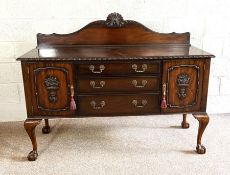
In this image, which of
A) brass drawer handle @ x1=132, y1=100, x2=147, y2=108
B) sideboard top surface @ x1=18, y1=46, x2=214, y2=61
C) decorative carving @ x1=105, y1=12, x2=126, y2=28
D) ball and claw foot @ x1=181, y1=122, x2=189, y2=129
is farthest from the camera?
ball and claw foot @ x1=181, y1=122, x2=189, y2=129

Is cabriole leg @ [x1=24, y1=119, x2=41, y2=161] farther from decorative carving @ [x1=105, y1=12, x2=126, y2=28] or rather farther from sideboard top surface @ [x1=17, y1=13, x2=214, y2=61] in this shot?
decorative carving @ [x1=105, y1=12, x2=126, y2=28]

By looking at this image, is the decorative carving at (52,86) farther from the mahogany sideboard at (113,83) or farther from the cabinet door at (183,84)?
the cabinet door at (183,84)

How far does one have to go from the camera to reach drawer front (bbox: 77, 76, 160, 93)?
182 centimetres

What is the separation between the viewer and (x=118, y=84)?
184 cm

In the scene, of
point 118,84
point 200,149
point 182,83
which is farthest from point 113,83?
point 200,149

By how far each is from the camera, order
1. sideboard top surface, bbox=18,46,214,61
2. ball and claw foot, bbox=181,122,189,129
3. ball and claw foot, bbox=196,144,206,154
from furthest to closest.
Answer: ball and claw foot, bbox=181,122,189,129 → ball and claw foot, bbox=196,144,206,154 → sideboard top surface, bbox=18,46,214,61

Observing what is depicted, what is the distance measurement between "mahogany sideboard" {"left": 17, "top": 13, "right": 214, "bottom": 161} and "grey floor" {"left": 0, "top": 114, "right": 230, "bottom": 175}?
183 mm

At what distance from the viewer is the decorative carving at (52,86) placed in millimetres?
1798

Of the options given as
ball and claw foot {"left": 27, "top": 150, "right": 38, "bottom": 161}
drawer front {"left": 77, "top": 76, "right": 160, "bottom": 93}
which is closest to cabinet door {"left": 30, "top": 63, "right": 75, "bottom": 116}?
drawer front {"left": 77, "top": 76, "right": 160, "bottom": 93}

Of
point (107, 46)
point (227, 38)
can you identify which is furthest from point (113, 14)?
point (227, 38)

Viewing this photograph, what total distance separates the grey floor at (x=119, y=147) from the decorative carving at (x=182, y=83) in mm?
501

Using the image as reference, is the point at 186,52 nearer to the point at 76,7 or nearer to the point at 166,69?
the point at 166,69

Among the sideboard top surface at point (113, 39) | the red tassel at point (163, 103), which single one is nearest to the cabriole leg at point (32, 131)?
the sideboard top surface at point (113, 39)

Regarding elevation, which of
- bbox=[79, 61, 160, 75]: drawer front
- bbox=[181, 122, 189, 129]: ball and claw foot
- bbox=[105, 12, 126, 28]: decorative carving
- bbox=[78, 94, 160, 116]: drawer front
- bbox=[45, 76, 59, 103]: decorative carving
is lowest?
bbox=[181, 122, 189, 129]: ball and claw foot
